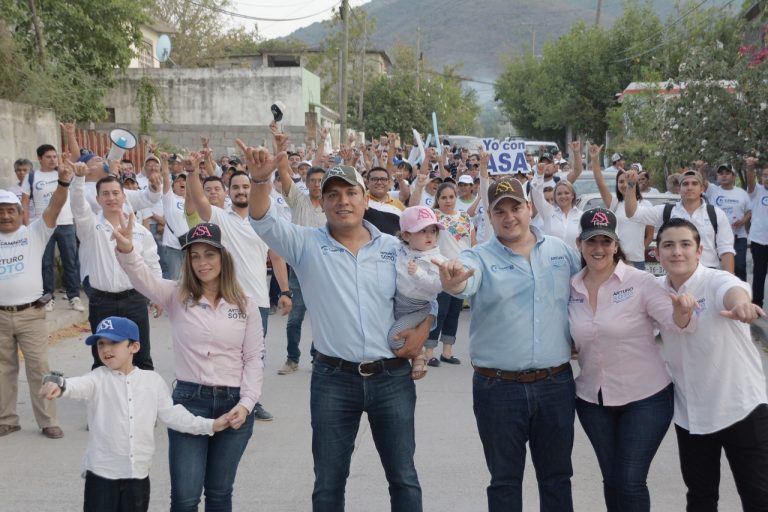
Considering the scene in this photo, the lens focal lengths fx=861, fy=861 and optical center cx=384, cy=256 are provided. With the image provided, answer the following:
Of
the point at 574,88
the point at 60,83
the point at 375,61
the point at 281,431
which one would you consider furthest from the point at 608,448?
the point at 375,61

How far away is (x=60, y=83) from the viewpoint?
744 inches

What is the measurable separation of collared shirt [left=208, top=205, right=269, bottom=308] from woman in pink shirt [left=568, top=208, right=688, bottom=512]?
326 cm

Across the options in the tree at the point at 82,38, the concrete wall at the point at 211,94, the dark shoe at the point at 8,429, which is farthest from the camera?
the concrete wall at the point at 211,94

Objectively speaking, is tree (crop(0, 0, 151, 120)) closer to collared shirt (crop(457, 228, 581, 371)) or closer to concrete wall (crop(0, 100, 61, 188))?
concrete wall (crop(0, 100, 61, 188))

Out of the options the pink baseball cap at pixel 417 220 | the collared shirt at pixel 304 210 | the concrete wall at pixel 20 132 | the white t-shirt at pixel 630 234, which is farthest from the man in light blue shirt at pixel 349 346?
the concrete wall at pixel 20 132

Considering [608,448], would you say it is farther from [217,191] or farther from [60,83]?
[60,83]

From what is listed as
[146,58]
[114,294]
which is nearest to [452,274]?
[114,294]

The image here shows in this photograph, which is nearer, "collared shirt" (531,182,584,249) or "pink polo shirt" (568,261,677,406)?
"pink polo shirt" (568,261,677,406)

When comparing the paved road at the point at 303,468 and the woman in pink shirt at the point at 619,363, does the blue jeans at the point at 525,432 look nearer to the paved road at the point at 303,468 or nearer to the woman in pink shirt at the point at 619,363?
the woman in pink shirt at the point at 619,363

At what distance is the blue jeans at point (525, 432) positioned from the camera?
430 cm

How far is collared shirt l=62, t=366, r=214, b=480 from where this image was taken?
4254mm

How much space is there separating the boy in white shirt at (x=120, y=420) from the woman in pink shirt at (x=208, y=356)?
0.33ft

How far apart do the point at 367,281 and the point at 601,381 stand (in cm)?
127

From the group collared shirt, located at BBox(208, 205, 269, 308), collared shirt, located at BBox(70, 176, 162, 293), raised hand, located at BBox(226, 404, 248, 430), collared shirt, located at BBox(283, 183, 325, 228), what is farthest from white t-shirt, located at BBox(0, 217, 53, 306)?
raised hand, located at BBox(226, 404, 248, 430)
